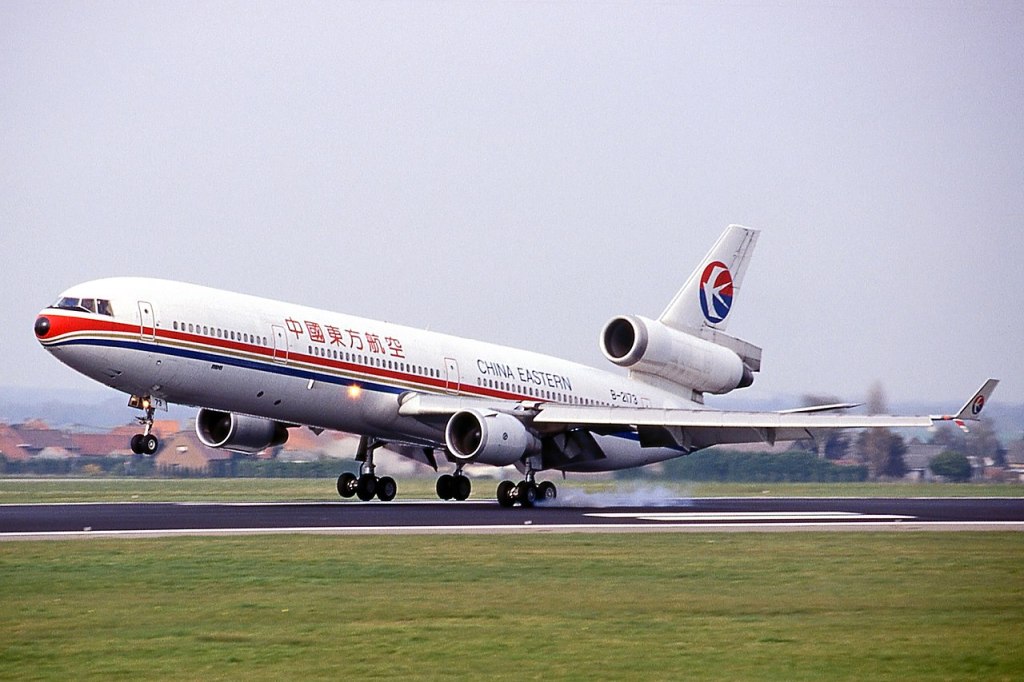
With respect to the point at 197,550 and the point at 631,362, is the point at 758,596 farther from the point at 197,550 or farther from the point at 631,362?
the point at 631,362

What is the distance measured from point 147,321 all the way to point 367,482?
10.2 m

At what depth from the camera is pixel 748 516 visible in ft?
116

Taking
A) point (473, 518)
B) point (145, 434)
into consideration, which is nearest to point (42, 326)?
point (145, 434)

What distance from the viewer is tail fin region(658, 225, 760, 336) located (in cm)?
4925

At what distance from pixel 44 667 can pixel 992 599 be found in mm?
11302

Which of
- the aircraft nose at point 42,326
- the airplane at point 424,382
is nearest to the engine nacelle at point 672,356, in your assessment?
the airplane at point 424,382

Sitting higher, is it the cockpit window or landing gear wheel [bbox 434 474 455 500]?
the cockpit window

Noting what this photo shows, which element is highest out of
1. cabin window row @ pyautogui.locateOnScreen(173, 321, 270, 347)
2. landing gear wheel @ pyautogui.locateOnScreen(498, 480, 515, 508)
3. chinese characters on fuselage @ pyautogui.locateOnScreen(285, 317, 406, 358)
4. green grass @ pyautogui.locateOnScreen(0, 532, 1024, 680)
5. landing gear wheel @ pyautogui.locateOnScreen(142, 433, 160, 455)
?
chinese characters on fuselage @ pyautogui.locateOnScreen(285, 317, 406, 358)

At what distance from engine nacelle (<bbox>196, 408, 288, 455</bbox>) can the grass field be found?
2.37 meters

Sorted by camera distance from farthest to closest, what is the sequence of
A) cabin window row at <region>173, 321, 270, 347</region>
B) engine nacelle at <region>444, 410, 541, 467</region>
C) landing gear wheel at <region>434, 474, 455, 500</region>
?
landing gear wheel at <region>434, 474, 455, 500</region>
engine nacelle at <region>444, 410, 541, 467</region>
cabin window row at <region>173, 321, 270, 347</region>

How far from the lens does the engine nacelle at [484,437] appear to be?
38.2m

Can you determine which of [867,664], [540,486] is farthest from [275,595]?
[540,486]

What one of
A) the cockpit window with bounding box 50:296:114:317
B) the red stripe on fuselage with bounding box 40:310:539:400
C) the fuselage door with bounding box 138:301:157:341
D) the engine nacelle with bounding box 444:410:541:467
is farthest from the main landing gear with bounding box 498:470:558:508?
the cockpit window with bounding box 50:296:114:317

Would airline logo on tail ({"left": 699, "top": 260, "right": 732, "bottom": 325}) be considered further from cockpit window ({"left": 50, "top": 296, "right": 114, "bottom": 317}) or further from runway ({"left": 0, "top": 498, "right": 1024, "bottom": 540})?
cockpit window ({"left": 50, "top": 296, "right": 114, "bottom": 317})
